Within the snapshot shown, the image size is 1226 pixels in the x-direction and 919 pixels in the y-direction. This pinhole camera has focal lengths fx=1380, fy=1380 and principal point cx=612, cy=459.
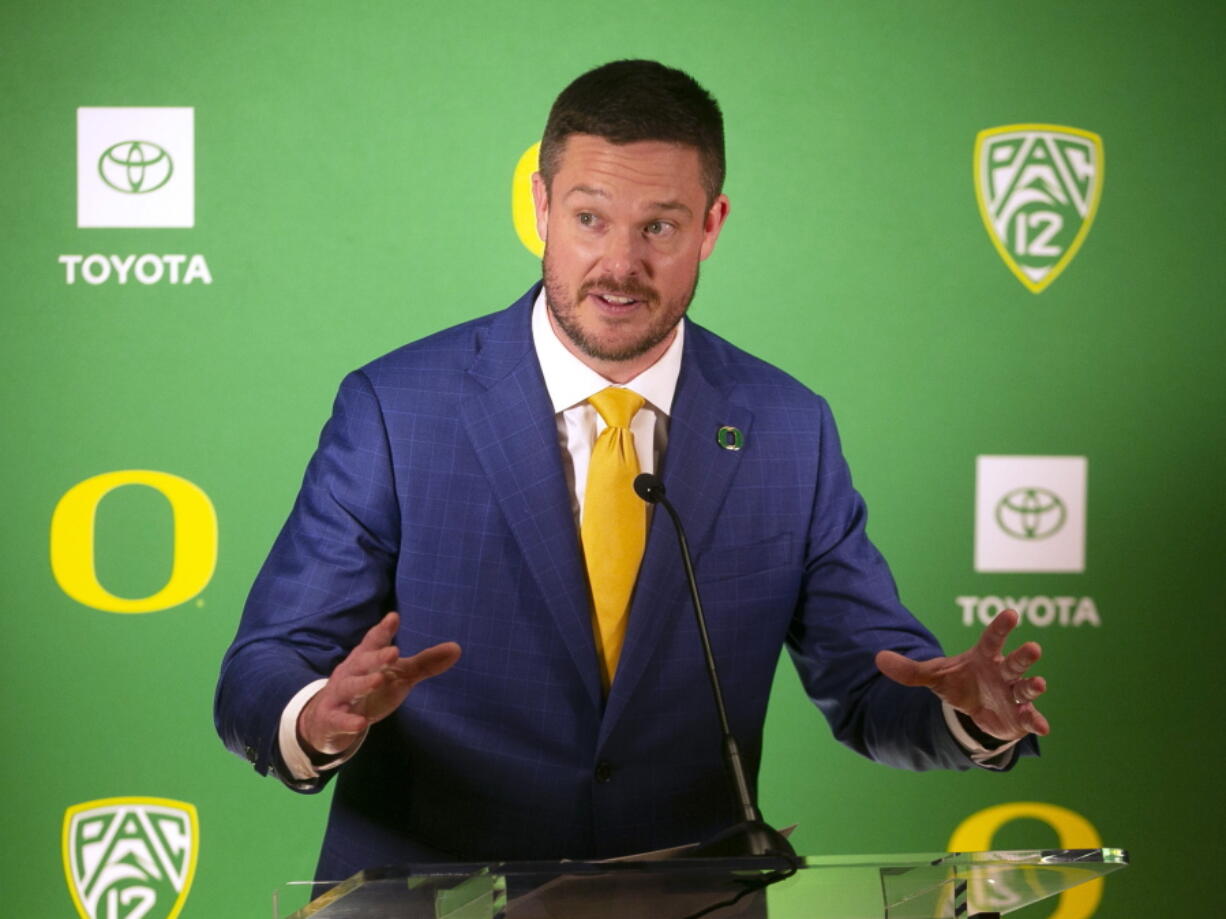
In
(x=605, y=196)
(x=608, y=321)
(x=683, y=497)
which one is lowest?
(x=683, y=497)

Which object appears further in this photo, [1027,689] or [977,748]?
[977,748]

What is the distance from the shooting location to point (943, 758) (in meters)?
2.18

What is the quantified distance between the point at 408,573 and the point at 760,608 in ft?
2.12

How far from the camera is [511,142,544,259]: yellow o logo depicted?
2.77 meters

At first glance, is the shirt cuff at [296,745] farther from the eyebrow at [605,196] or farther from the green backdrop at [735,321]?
the eyebrow at [605,196]

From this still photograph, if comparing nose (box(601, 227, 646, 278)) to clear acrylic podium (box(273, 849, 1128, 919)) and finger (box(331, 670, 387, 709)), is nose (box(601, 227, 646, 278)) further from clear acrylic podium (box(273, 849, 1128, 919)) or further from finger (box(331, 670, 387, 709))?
clear acrylic podium (box(273, 849, 1128, 919))

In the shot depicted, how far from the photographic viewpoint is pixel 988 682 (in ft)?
5.86

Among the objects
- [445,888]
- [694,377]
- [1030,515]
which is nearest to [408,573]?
[694,377]

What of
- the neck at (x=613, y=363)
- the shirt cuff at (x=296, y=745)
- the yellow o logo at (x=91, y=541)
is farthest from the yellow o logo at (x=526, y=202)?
the shirt cuff at (x=296, y=745)

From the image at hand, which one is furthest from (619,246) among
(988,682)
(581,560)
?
(988,682)

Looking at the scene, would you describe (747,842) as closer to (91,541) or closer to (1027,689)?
(1027,689)

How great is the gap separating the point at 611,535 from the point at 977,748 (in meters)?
0.74

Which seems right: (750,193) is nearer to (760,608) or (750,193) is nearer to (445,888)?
(760,608)

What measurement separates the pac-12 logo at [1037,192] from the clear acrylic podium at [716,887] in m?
1.70
